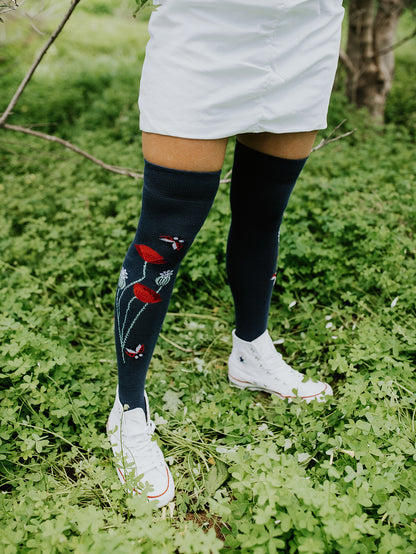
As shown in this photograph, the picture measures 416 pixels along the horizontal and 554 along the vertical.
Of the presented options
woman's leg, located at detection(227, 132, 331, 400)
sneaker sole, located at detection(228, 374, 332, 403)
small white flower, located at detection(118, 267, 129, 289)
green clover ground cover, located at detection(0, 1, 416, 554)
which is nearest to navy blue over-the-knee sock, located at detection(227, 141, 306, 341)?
woman's leg, located at detection(227, 132, 331, 400)

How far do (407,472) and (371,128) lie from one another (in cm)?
372

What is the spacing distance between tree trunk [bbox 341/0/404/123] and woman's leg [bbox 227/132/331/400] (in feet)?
11.7

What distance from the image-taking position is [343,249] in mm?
2375

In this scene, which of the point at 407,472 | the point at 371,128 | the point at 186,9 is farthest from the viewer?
the point at 371,128

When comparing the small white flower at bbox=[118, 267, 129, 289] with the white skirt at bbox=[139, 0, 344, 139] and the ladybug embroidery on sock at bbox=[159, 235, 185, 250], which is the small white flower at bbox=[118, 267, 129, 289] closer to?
the ladybug embroidery on sock at bbox=[159, 235, 185, 250]

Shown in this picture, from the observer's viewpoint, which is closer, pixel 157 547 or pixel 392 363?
pixel 157 547

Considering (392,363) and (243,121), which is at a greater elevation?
(243,121)

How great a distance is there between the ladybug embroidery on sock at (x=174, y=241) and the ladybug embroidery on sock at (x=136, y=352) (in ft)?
1.16

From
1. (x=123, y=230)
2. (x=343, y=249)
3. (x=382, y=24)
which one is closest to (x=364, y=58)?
(x=382, y=24)

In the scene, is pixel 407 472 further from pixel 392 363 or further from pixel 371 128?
pixel 371 128

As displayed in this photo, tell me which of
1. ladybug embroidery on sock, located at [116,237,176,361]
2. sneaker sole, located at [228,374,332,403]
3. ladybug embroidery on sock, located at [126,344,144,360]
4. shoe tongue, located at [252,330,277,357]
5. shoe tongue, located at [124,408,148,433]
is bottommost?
sneaker sole, located at [228,374,332,403]

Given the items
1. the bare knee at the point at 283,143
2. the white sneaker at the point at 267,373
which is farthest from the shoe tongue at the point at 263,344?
the bare knee at the point at 283,143

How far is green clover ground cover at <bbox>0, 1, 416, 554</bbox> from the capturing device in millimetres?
1112

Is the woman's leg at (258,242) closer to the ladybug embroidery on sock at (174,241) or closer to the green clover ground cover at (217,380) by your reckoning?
the green clover ground cover at (217,380)
